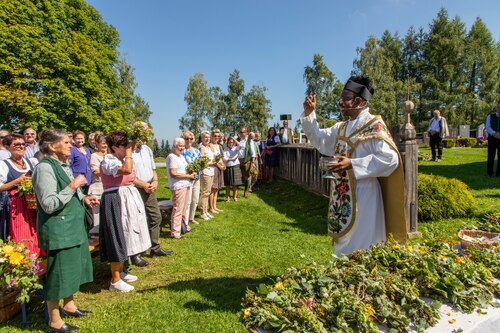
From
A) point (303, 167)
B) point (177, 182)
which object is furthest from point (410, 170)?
point (303, 167)

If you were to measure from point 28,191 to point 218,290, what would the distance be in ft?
9.73

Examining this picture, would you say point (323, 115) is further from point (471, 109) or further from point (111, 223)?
point (111, 223)

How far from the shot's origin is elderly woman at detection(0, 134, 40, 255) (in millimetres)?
4871

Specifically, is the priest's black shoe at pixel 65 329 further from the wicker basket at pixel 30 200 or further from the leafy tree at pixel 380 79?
the leafy tree at pixel 380 79

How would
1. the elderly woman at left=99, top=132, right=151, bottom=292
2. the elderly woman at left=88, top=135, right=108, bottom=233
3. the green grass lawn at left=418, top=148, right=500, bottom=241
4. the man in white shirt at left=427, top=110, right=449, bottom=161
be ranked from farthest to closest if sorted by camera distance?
the man in white shirt at left=427, top=110, right=449, bottom=161, the elderly woman at left=88, top=135, right=108, bottom=233, the green grass lawn at left=418, top=148, right=500, bottom=241, the elderly woman at left=99, top=132, right=151, bottom=292

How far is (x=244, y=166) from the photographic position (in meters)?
11.8

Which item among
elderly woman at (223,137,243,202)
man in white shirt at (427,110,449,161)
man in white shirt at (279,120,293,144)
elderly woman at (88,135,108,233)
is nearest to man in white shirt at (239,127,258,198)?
elderly woman at (223,137,243,202)

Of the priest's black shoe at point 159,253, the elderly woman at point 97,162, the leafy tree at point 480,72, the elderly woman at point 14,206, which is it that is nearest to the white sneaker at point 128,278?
the priest's black shoe at point 159,253

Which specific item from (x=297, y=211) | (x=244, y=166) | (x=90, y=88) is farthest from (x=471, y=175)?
(x=90, y=88)

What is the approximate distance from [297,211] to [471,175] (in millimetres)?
5765

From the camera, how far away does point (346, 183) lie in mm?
3426

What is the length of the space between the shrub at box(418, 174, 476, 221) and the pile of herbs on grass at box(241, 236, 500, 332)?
433cm

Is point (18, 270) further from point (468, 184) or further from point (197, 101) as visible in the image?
point (197, 101)

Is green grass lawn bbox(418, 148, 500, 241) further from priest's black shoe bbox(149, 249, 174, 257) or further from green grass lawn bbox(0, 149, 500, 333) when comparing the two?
priest's black shoe bbox(149, 249, 174, 257)
